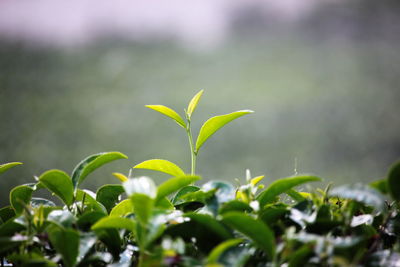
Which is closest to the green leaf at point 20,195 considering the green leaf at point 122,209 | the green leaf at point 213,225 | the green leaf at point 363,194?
the green leaf at point 122,209

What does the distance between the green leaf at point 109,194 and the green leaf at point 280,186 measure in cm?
19

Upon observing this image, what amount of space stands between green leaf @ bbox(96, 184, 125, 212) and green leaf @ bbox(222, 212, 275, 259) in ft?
0.67

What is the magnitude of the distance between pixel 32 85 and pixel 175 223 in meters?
3.95

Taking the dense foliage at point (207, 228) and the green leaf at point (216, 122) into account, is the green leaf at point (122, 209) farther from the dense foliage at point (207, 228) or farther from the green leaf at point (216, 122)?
the green leaf at point (216, 122)

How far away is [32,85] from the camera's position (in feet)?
13.2

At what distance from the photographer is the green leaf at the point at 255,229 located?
0.38 m

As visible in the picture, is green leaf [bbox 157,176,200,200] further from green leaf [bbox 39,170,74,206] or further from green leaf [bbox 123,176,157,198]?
green leaf [bbox 39,170,74,206]

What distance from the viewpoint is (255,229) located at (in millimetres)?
386

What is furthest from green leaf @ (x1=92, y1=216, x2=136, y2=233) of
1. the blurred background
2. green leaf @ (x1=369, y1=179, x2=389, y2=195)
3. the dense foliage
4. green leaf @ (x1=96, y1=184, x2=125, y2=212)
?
the blurred background

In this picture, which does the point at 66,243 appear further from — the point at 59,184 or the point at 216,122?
the point at 216,122

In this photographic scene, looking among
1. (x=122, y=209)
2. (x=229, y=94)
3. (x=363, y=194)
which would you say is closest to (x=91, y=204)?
(x=122, y=209)

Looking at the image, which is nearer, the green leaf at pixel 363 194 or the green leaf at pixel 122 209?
the green leaf at pixel 363 194

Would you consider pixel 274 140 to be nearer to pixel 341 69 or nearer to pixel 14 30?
pixel 341 69

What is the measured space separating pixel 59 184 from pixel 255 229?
0.23 meters
